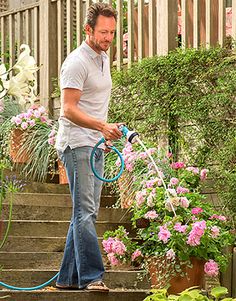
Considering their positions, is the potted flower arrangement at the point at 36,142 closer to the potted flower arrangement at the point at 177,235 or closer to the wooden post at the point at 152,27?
the wooden post at the point at 152,27

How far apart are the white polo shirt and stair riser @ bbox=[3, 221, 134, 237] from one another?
5.71 feet

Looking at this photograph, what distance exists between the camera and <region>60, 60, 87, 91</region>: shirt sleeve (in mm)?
5047

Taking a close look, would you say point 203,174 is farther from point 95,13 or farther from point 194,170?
point 95,13

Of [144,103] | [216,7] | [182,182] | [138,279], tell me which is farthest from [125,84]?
[138,279]

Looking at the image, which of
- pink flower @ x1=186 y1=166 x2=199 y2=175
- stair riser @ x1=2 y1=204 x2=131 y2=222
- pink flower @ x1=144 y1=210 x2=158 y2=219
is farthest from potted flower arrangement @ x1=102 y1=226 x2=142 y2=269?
stair riser @ x1=2 y1=204 x2=131 y2=222

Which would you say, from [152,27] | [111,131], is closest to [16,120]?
[152,27]

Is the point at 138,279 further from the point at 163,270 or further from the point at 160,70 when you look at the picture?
the point at 160,70

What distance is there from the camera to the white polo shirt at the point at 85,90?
5.10m

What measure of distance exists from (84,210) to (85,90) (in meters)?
0.65

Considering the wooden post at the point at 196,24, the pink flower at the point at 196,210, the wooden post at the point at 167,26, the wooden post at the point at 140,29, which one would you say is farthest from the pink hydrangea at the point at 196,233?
the wooden post at the point at 140,29

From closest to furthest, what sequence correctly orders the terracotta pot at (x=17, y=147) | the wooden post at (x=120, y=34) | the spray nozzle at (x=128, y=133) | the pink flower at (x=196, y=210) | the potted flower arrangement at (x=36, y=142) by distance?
the spray nozzle at (x=128, y=133) → the pink flower at (x=196, y=210) → the potted flower arrangement at (x=36, y=142) → the terracotta pot at (x=17, y=147) → the wooden post at (x=120, y=34)

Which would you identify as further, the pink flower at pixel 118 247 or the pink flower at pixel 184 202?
the pink flower at pixel 118 247

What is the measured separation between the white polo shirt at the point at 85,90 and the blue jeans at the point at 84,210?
0.06m

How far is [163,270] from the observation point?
18.9ft
